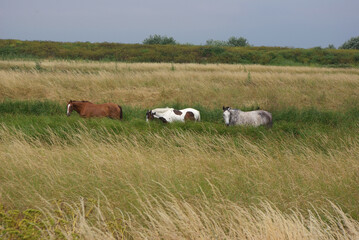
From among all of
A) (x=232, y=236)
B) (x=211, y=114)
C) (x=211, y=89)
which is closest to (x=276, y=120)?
(x=211, y=114)

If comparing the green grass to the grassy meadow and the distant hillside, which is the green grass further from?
the distant hillside

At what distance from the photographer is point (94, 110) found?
11.4 metres

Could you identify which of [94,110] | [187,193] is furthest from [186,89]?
[187,193]

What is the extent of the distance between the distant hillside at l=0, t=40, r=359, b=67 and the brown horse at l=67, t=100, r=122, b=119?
1019 inches

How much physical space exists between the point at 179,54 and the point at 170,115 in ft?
99.6

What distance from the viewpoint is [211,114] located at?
1249 centimetres

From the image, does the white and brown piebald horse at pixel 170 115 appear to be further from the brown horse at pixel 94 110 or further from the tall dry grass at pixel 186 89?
the tall dry grass at pixel 186 89

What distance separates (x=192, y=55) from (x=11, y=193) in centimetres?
3641

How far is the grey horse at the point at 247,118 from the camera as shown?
10820 mm

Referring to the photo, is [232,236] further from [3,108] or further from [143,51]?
[143,51]

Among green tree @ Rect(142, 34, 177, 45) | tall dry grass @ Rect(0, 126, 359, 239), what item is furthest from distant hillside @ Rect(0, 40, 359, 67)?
tall dry grass @ Rect(0, 126, 359, 239)

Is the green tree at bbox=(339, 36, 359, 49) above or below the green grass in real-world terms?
above

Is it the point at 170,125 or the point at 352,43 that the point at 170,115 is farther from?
the point at 352,43

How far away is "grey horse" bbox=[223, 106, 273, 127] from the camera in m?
10.8
